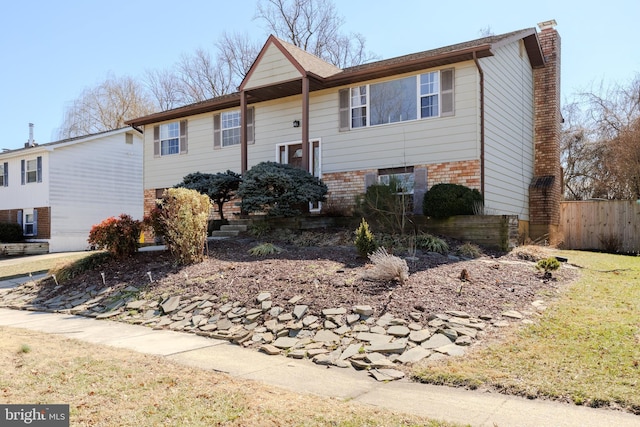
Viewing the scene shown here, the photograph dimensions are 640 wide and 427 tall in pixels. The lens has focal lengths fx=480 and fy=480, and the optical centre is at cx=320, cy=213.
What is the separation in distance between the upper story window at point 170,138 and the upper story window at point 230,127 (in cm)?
207

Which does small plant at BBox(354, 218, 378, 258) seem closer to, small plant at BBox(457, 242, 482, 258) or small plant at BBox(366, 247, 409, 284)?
small plant at BBox(366, 247, 409, 284)

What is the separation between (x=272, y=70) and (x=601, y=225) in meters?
12.3

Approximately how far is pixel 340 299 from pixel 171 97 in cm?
3230

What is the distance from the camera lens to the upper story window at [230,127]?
17797 millimetres

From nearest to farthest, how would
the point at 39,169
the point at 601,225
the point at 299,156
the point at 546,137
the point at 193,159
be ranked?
the point at 299,156, the point at 601,225, the point at 546,137, the point at 193,159, the point at 39,169

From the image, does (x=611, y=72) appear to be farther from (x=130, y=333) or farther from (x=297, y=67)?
(x=130, y=333)

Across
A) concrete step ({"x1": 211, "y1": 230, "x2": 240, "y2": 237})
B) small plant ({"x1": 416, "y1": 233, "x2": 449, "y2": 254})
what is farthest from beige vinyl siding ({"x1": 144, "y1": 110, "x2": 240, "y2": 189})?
small plant ({"x1": 416, "y1": 233, "x2": 449, "y2": 254})

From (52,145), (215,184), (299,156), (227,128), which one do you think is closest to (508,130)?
(299,156)

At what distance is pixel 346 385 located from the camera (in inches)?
177

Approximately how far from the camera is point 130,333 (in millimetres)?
6750

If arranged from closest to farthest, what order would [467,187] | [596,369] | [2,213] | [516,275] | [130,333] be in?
[596,369] < [130,333] < [516,275] < [467,187] < [2,213]

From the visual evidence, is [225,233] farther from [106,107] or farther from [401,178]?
[106,107]

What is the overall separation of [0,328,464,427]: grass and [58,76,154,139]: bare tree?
32.5m

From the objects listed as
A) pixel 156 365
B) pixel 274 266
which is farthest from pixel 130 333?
pixel 274 266
